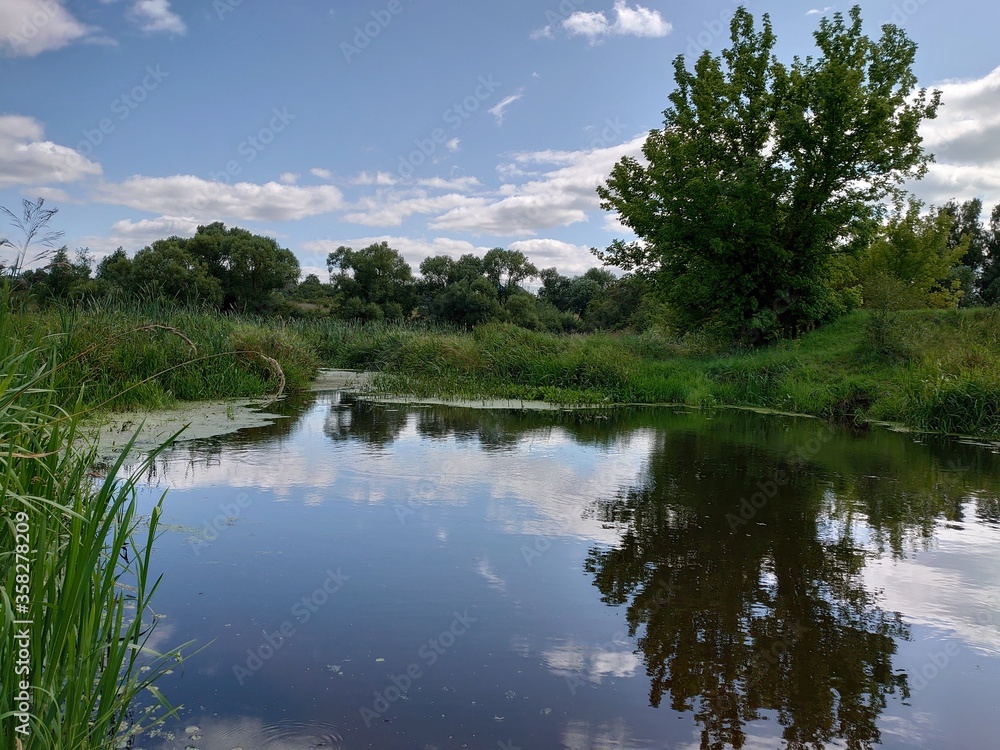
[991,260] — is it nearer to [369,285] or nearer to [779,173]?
[779,173]

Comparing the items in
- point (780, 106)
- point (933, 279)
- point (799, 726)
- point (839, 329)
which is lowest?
point (799, 726)

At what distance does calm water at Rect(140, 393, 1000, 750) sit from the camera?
314cm

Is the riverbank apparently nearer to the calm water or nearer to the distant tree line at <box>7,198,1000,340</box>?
the calm water

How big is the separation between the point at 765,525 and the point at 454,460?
3977mm

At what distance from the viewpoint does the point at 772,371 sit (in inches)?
687

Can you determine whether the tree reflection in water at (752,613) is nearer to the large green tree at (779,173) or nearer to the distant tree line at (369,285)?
the large green tree at (779,173)

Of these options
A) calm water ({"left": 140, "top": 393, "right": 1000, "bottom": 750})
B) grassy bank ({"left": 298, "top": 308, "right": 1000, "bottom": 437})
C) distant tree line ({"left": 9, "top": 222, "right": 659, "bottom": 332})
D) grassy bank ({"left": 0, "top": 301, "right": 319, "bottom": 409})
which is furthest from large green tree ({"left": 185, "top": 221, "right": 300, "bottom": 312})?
calm water ({"left": 140, "top": 393, "right": 1000, "bottom": 750})

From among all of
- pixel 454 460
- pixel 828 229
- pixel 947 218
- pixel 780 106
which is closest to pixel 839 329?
pixel 828 229

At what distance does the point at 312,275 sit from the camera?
229 feet

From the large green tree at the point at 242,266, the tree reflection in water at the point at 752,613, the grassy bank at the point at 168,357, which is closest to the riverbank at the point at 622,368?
the grassy bank at the point at 168,357

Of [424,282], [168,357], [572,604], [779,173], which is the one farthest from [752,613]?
[424,282]

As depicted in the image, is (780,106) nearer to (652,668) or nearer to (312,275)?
(652,668)

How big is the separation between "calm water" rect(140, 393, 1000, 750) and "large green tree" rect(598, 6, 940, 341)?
42.9 ft

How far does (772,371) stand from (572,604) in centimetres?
1469
